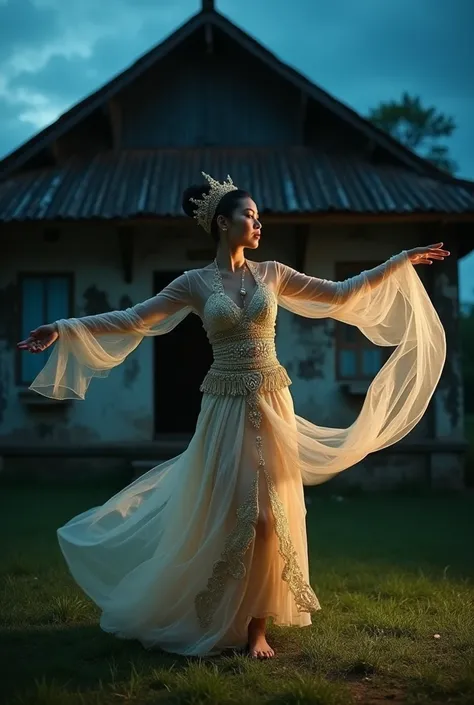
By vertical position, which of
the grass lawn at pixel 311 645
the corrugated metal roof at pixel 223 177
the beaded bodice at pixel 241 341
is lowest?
the grass lawn at pixel 311 645

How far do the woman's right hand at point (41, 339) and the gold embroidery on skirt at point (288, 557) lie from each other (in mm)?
1232

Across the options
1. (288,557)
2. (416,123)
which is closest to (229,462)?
(288,557)

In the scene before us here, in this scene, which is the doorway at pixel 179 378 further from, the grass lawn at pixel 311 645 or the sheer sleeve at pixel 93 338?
the sheer sleeve at pixel 93 338

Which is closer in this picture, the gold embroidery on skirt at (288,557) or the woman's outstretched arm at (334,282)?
the gold embroidery on skirt at (288,557)

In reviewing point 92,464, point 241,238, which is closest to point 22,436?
point 92,464

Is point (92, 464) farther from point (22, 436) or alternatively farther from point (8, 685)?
point (8, 685)

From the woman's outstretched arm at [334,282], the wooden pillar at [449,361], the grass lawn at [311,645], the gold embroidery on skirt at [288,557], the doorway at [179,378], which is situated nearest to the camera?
the grass lawn at [311,645]

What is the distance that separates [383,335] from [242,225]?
3.72 feet

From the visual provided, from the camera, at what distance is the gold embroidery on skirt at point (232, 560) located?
3521 millimetres

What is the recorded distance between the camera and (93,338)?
395 centimetres

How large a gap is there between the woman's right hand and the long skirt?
0.83 m

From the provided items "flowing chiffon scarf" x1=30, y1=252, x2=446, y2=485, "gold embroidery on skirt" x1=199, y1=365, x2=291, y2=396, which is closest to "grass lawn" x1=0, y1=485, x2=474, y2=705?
"flowing chiffon scarf" x1=30, y1=252, x2=446, y2=485

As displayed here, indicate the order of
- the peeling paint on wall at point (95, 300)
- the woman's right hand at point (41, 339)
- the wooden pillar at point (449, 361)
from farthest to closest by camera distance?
the peeling paint on wall at point (95, 300) → the wooden pillar at point (449, 361) → the woman's right hand at point (41, 339)

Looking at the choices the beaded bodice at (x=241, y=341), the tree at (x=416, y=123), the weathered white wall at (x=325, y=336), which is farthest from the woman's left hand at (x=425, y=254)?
the tree at (x=416, y=123)
